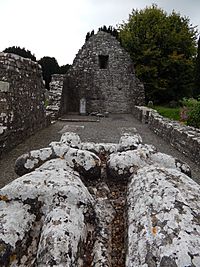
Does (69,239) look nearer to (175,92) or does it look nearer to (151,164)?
(151,164)

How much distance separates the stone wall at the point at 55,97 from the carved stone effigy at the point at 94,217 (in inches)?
442

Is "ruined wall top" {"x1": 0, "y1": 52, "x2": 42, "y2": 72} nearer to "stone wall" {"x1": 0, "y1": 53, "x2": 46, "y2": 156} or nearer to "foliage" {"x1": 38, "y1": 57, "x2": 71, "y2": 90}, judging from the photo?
"stone wall" {"x1": 0, "y1": 53, "x2": 46, "y2": 156}

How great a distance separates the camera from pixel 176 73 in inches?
868

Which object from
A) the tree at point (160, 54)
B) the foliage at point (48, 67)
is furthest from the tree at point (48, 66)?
the tree at point (160, 54)

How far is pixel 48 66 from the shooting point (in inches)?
1084

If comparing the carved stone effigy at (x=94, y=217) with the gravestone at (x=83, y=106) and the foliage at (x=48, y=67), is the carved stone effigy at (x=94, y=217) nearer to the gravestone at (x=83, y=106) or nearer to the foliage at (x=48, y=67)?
the gravestone at (x=83, y=106)

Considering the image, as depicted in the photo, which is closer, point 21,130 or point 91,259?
point 91,259

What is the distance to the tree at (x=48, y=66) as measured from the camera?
27078 millimetres

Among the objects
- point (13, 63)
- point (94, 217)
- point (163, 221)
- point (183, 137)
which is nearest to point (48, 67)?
point (13, 63)

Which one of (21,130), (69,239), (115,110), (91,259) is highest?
(69,239)

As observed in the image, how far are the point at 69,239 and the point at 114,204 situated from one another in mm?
650

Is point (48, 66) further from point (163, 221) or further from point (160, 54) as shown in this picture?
point (163, 221)

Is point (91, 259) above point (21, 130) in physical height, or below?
above

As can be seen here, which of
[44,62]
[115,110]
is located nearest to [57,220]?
[115,110]
